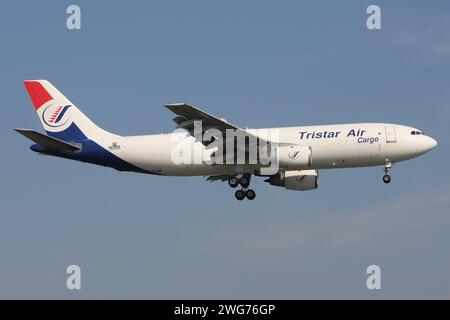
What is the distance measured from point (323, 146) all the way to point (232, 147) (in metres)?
5.47

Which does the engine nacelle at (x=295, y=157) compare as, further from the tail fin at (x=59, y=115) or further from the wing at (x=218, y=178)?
the tail fin at (x=59, y=115)

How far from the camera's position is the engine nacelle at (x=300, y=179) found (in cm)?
6098

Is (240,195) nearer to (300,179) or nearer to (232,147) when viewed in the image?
(232,147)

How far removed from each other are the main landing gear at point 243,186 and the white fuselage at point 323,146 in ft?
1.75

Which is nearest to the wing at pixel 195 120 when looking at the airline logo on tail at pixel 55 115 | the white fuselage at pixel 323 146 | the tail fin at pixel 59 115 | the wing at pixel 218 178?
the white fuselage at pixel 323 146

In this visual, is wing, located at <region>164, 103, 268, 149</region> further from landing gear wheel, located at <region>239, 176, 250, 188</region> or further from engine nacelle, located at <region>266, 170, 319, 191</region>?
engine nacelle, located at <region>266, 170, 319, 191</region>

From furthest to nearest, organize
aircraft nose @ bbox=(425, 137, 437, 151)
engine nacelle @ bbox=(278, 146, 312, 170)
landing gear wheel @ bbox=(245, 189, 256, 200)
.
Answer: landing gear wheel @ bbox=(245, 189, 256, 200) < aircraft nose @ bbox=(425, 137, 437, 151) < engine nacelle @ bbox=(278, 146, 312, 170)

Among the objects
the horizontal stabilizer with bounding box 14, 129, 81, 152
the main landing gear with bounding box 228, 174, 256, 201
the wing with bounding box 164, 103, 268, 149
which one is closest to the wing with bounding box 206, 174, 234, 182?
the main landing gear with bounding box 228, 174, 256, 201

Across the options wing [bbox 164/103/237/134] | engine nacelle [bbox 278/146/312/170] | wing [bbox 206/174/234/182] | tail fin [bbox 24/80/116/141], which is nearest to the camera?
wing [bbox 164/103/237/134]

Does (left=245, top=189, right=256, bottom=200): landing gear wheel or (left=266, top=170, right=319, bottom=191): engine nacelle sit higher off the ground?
(left=266, top=170, right=319, bottom=191): engine nacelle

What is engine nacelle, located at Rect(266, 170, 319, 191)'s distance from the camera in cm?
6098

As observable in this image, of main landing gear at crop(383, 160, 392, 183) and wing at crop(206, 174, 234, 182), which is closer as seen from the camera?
main landing gear at crop(383, 160, 392, 183)

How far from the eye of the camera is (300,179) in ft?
201

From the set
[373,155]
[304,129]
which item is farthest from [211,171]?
[373,155]
